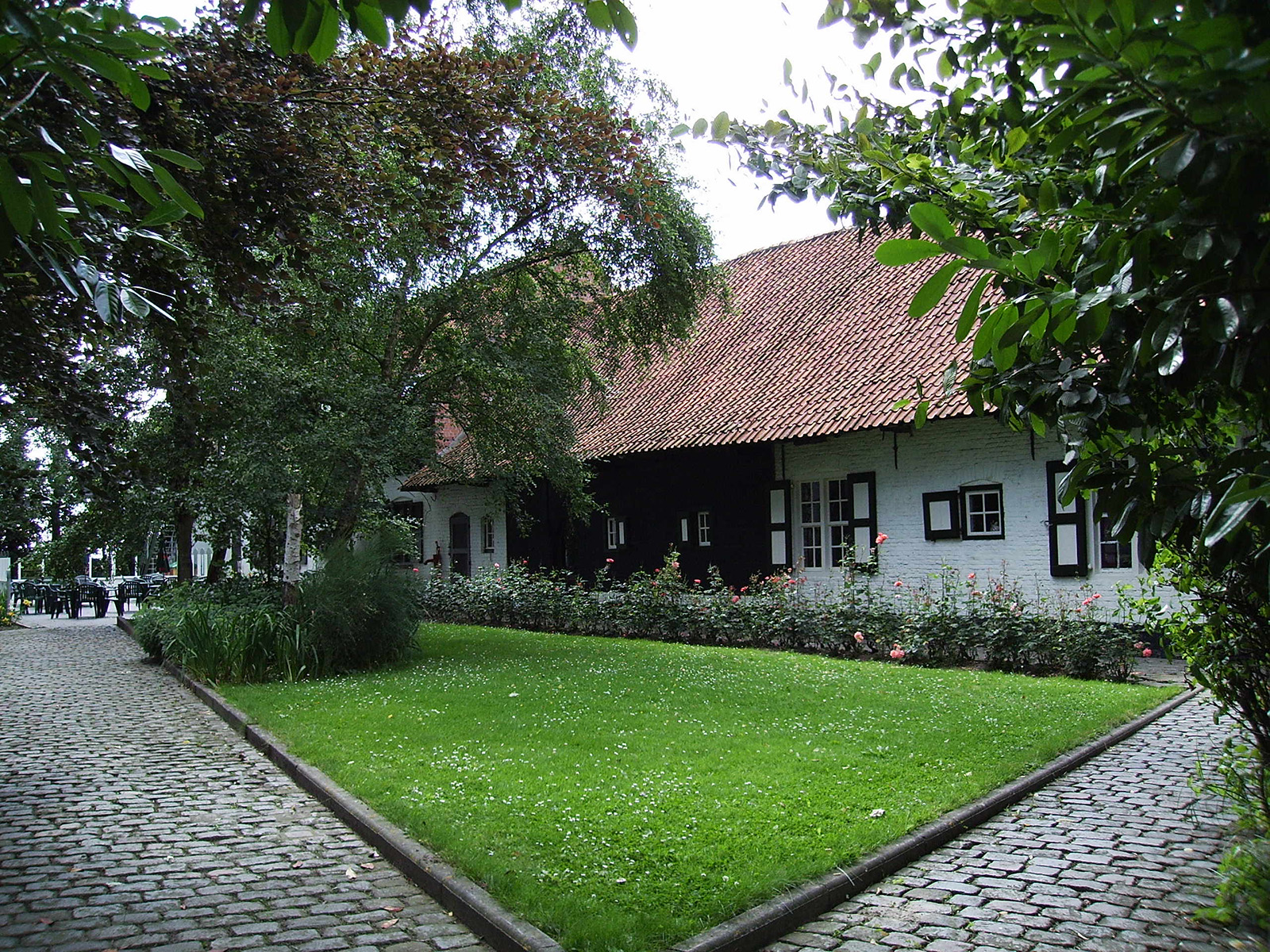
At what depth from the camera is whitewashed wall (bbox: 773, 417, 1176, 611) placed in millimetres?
13312

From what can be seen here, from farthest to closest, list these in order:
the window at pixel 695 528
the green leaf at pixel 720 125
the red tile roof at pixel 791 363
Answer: the window at pixel 695 528 < the red tile roof at pixel 791 363 < the green leaf at pixel 720 125

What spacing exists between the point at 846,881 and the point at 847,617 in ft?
28.4

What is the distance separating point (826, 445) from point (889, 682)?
21.6 feet

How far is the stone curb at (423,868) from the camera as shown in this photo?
3.84m

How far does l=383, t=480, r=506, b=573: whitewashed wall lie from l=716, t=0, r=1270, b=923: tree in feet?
63.3

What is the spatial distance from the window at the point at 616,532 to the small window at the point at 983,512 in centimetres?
744

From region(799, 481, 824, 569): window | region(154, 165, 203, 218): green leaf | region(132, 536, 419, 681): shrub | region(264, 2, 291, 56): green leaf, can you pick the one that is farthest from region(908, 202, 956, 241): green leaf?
region(799, 481, 824, 569): window

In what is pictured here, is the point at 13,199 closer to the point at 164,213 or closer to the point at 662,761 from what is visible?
the point at 164,213

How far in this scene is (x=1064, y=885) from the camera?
4.45m

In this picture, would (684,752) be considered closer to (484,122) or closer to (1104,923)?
(1104,923)

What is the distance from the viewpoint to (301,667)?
36.8 ft

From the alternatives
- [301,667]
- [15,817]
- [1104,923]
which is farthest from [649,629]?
[1104,923]

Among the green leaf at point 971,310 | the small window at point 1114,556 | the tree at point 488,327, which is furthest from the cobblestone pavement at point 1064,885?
the small window at point 1114,556

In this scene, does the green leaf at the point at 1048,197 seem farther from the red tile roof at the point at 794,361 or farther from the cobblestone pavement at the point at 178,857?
the red tile roof at the point at 794,361
